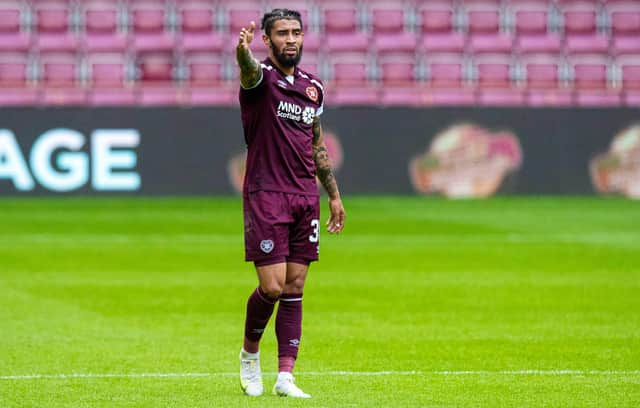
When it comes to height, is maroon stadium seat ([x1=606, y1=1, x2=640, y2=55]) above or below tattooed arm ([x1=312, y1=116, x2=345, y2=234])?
below

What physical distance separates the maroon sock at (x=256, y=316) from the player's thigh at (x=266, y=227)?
24 cm

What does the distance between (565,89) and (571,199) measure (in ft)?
8.50

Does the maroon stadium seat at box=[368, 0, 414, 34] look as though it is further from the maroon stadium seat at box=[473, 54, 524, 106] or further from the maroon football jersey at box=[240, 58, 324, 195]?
the maroon football jersey at box=[240, 58, 324, 195]

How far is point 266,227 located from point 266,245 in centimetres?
10

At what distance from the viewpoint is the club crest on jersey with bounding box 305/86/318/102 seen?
24.1ft

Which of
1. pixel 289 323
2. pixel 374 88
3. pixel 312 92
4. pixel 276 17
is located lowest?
pixel 374 88

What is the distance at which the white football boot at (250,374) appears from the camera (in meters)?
7.36

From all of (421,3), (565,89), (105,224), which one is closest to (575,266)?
(105,224)

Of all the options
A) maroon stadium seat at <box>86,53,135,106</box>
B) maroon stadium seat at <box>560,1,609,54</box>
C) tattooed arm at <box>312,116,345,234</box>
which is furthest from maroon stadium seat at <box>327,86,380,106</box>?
tattooed arm at <box>312,116,345,234</box>

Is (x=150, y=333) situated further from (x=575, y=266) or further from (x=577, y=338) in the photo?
(x=575, y=266)

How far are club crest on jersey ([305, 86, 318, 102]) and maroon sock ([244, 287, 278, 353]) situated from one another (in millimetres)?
1078

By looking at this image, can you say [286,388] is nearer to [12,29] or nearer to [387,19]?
[12,29]

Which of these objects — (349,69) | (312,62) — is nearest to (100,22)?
(312,62)

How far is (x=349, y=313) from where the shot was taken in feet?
36.4
